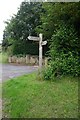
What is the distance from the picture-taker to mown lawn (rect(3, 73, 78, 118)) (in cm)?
629

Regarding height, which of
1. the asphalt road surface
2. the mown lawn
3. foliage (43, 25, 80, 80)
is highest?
foliage (43, 25, 80, 80)

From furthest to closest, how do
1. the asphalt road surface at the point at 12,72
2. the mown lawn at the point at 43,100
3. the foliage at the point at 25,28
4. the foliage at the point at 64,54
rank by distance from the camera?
the foliage at the point at 25,28, the asphalt road surface at the point at 12,72, the foliage at the point at 64,54, the mown lawn at the point at 43,100

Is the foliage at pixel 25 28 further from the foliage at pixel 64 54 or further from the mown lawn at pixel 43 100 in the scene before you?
the mown lawn at pixel 43 100

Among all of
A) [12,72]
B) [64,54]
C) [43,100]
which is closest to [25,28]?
[12,72]

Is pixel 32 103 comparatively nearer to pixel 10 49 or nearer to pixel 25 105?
pixel 25 105

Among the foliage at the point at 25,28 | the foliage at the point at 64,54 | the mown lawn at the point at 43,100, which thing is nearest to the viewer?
the mown lawn at the point at 43,100

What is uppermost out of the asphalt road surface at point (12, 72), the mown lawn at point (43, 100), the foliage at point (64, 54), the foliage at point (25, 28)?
the foliage at point (25, 28)

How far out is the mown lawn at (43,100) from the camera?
6.29 m

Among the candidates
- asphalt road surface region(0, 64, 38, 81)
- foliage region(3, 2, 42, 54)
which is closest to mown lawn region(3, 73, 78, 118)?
asphalt road surface region(0, 64, 38, 81)

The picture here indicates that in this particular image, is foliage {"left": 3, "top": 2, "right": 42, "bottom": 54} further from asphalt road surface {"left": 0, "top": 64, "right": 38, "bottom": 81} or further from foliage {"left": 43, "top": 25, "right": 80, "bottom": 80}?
foliage {"left": 43, "top": 25, "right": 80, "bottom": 80}

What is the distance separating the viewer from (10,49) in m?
23.5

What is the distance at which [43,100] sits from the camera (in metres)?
7.11

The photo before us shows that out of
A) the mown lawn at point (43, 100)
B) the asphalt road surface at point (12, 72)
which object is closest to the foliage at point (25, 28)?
the asphalt road surface at point (12, 72)

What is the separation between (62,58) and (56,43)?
82cm
